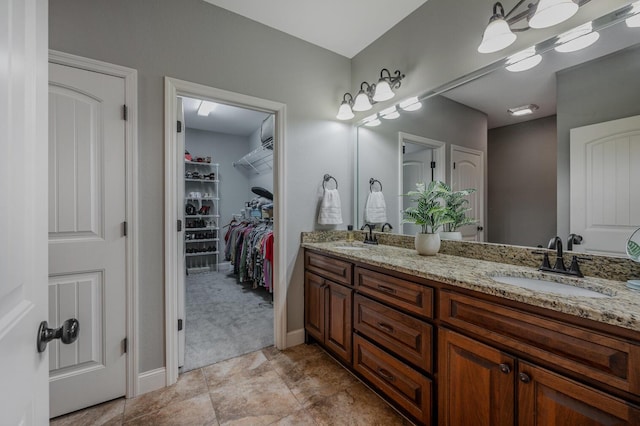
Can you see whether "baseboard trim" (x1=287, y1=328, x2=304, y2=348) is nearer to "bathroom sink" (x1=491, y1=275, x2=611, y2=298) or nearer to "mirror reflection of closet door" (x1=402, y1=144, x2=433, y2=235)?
"mirror reflection of closet door" (x1=402, y1=144, x2=433, y2=235)

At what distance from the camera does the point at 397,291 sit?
1.49 m

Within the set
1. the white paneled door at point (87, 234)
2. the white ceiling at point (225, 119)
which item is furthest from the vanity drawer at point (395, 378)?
the white ceiling at point (225, 119)

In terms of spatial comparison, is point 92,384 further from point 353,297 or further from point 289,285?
point 353,297

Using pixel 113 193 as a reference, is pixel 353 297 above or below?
below

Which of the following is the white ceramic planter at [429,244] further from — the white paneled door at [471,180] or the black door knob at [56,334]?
the black door knob at [56,334]

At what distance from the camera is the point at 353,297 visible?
1819 mm

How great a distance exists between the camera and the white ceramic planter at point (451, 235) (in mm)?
1865

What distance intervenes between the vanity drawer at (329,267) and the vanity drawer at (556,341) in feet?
2.53

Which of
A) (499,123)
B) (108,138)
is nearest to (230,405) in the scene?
(108,138)

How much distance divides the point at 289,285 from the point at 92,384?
1387 mm

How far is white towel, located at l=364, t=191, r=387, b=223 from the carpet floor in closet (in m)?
1.44

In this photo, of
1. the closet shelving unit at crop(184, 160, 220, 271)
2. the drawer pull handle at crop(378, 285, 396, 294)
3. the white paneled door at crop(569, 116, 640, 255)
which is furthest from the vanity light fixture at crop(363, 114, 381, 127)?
the closet shelving unit at crop(184, 160, 220, 271)

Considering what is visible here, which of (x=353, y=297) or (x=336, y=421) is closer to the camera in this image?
(x=336, y=421)

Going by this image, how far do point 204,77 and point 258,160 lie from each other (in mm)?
3034
